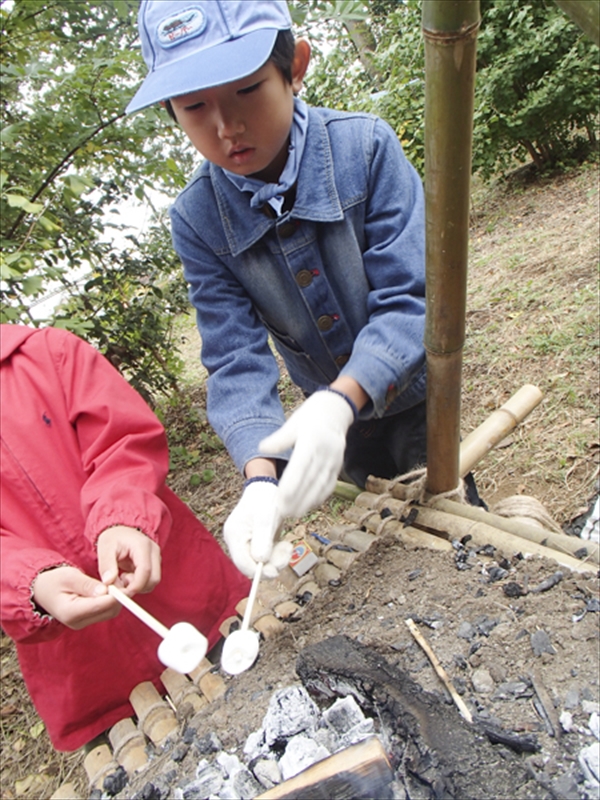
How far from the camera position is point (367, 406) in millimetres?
1462

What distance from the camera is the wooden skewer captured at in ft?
3.64

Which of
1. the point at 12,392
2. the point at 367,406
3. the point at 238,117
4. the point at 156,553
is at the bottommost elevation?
the point at 156,553

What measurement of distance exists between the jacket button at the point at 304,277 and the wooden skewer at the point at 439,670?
0.93m

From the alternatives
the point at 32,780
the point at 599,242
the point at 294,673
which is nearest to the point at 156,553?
the point at 294,673

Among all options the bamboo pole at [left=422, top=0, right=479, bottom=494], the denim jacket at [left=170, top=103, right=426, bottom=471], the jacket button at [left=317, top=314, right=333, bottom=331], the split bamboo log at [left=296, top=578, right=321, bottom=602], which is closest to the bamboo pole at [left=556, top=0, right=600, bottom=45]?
the bamboo pole at [left=422, top=0, right=479, bottom=494]

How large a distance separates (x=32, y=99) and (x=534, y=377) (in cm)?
332

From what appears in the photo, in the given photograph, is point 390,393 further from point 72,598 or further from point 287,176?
point 72,598

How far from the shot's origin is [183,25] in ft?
3.93

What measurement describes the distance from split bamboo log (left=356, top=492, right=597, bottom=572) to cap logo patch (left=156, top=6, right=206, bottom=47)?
52.7 inches

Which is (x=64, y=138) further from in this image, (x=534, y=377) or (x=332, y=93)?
(x=332, y=93)

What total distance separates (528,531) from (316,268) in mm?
916

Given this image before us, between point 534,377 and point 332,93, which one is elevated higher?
point 332,93

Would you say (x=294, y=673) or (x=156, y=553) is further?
(x=156, y=553)

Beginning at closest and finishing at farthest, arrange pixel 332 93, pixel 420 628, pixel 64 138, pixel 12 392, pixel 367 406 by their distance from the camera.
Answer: pixel 420 628
pixel 367 406
pixel 12 392
pixel 64 138
pixel 332 93
